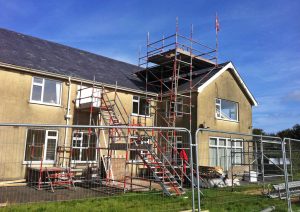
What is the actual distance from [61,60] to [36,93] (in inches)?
153

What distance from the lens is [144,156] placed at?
1396 centimetres

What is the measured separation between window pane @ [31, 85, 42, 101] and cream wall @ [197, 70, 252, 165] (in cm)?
898

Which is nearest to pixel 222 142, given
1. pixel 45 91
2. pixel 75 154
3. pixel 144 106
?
pixel 144 106

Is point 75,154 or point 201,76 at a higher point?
point 201,76

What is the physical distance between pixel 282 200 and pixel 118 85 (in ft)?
36.5

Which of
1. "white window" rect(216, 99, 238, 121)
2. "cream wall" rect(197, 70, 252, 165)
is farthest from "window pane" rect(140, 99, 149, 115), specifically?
"white window" rect(216, 99, 238, 121)

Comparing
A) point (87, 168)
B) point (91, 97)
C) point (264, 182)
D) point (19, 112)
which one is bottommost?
point (264, 182)

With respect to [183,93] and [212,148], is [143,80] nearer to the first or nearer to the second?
[183,93]

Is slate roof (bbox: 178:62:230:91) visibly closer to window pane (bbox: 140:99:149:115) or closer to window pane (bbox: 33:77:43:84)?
window pane (bbox: 140:99:149:115)

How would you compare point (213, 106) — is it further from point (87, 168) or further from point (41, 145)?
point (87, 168)

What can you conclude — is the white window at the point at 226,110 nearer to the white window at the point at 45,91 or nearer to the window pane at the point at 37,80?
the white window at the point at 45,91

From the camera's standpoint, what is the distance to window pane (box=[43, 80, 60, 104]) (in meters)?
15.9

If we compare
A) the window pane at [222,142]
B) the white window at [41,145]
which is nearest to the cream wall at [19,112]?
the white window at [41,145]

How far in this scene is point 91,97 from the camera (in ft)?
52.9
